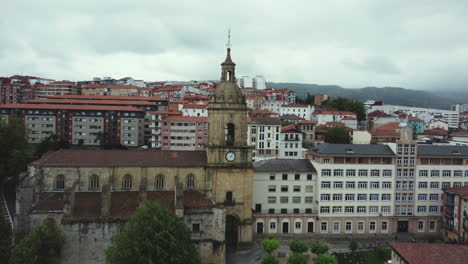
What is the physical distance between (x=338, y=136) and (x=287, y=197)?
52802 mm

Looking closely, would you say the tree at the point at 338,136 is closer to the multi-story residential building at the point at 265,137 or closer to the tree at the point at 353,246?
the multi-story residential building at the point at 265,137

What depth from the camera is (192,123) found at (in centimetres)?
9494

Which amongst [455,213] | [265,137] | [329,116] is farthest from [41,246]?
[329,116]

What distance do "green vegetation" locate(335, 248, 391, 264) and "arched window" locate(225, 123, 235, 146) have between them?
62.6ft

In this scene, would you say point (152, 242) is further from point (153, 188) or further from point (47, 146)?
point (47, 146)

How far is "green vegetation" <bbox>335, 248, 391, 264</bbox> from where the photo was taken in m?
44.2

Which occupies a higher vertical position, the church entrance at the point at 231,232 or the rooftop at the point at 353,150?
the rooftop at the point at 353,150

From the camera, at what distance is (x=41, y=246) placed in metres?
33.2

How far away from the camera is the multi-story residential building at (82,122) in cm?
10081

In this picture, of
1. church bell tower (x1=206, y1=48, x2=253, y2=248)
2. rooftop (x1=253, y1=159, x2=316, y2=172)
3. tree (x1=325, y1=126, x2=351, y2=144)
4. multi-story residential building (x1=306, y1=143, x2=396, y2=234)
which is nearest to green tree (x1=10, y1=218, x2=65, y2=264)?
church bell tower (x1=206, y1=48, x2=253, y2=248)

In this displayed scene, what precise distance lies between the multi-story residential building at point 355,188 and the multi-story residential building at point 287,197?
1.52 meters

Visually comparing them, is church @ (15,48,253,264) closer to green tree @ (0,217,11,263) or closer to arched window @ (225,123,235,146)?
arched window @ (225,123,235,146)

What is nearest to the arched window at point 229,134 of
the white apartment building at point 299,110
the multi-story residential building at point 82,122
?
the multi-story residential building at point 82,122

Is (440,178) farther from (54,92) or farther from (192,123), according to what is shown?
(54,92)
